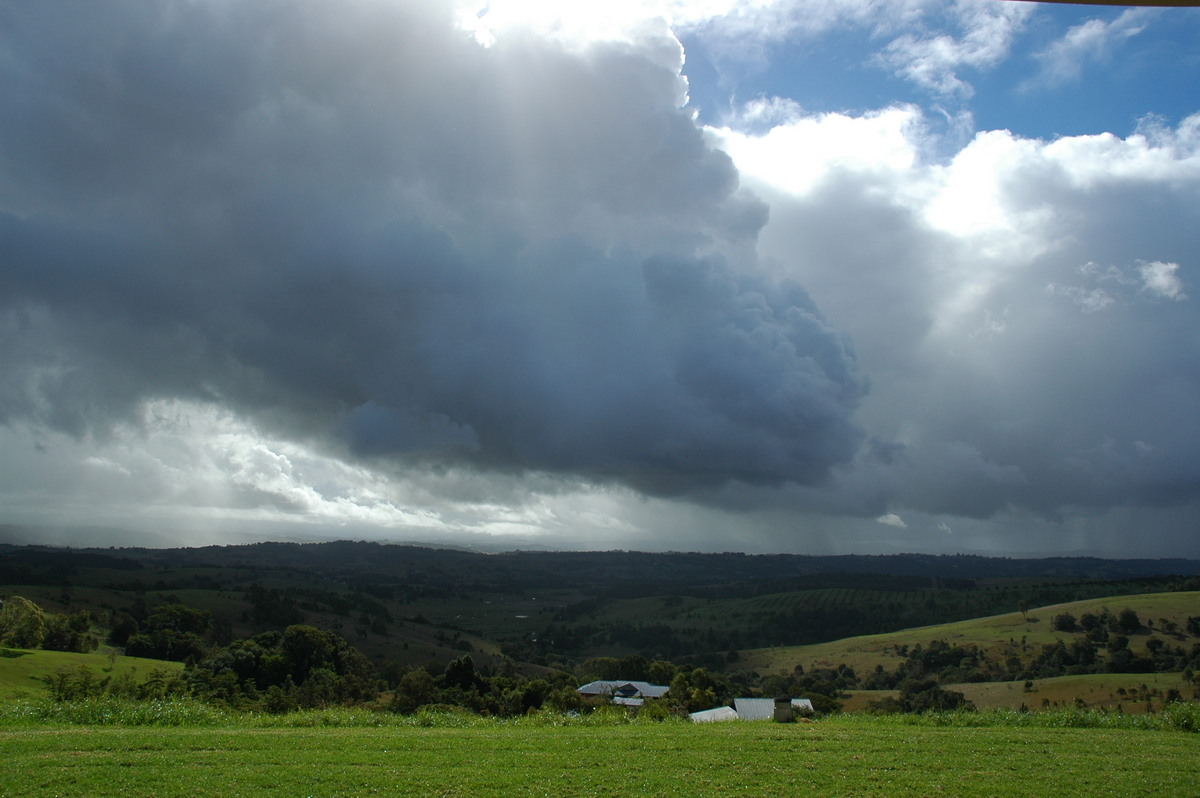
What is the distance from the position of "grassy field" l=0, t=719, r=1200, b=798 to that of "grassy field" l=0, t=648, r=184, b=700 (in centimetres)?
2632

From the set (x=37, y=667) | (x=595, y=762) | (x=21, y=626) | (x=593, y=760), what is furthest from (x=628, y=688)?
(x=595, y=762)

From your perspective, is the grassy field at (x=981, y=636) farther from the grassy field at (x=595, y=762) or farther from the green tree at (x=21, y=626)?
the grassy field at (x=595, y=762)

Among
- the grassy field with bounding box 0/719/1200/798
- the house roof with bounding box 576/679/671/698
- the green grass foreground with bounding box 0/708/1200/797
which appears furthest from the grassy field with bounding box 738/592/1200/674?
the grassy field with bounding box 0/719/1200/798

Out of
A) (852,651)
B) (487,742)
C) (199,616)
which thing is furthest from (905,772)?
(852,651)

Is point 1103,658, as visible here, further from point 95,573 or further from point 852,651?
point 95,573

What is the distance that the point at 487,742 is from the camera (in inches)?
627

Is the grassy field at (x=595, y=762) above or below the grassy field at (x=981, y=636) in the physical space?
above

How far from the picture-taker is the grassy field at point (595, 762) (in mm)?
11844

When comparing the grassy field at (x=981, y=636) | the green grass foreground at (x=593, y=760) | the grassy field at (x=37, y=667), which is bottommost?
the grassy field at (x=981, y=636)

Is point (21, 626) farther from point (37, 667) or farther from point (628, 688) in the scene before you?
point (628, 688)

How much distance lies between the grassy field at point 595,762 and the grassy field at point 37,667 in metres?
26.3

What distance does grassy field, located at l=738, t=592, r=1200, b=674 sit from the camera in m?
109

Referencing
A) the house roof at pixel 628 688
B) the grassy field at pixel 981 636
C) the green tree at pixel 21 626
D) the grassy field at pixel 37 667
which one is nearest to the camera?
the grassy field at pixel 37 667

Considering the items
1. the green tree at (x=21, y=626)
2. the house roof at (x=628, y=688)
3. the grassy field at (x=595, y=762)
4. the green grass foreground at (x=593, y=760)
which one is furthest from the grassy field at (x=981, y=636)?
the grassy field at (x=595, y=762)
